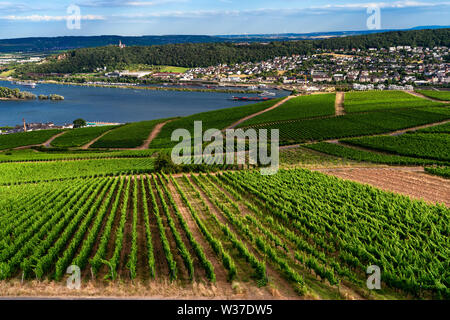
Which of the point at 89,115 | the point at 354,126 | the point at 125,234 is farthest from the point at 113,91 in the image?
the point at 125,234

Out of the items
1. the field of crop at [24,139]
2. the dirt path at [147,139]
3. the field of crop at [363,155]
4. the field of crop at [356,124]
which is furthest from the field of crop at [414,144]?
the field of crop at [24,139]

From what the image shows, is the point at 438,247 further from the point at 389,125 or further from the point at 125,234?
the point at 389,125

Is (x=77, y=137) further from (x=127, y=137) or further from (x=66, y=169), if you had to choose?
(x=66, y=169)

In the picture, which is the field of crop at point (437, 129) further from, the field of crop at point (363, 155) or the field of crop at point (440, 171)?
the field of crop at point (440, 171)

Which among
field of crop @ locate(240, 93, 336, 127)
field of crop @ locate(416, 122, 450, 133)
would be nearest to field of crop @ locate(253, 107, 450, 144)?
field of crop @ locate(416, 122, 450, 133)

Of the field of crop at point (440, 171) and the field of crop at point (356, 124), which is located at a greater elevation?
the field of crop at point (356, 124)

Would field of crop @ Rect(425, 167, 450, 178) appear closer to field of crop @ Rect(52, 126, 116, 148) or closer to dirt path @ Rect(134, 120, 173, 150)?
dirt path @ Rect(134, 120, 173, 150)
